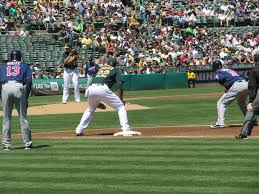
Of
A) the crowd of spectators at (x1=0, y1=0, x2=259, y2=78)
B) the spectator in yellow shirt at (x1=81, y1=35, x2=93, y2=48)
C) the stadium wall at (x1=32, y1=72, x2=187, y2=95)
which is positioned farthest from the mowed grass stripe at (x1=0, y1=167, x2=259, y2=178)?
the spectator in yellow shirt at (x1=81, y1=35, x2=93, y2=48)

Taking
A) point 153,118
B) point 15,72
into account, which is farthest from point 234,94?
point 15,72

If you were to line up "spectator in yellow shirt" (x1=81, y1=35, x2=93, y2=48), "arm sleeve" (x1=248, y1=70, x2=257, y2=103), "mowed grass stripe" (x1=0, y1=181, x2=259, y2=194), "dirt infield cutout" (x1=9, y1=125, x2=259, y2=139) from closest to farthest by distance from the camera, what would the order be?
"mowed grass stripe" (x1=0, y1=181, x2=259, y2=194)
"arm sleeve" (x1=248, y1=70, x2=257, y2=103)
"dirt infield cutout" (x1=9, y1=125, x2=259, y2=139)
"spectator in yellow shirt" (x1=81, y1=35, x2=93, y2=48)

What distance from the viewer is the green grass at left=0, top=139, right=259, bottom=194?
9.52 meters

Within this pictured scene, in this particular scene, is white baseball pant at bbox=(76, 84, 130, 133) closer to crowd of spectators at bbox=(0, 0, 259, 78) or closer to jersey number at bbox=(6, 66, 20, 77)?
jersey number at bbox=(6, 66, 20, 77)

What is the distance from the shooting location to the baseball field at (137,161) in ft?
31.4

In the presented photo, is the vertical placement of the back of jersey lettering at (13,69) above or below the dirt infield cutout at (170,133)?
above

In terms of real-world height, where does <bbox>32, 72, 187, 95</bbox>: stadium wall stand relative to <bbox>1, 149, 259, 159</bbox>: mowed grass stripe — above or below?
below

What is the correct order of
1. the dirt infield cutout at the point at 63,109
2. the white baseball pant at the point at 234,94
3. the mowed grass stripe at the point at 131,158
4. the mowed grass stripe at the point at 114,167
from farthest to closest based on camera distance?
the dirt infield cutout at the point at 63,109 < the white baseball pant at the point at 234,94 < the mowed grass stripe at the point at 131,158 < the mowed grass stripe at the point at 114,167

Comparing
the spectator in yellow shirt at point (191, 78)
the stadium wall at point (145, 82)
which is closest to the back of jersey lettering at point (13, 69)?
the stadium wall at point (145, 82)

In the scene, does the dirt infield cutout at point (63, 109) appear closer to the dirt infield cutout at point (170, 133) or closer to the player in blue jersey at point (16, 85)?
the dirt infield cutout at point (170, 133)

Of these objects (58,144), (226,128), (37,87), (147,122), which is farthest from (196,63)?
(58,144)

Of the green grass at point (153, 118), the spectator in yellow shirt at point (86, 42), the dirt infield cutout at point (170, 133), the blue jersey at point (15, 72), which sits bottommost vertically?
the green grass at point (153, 118)

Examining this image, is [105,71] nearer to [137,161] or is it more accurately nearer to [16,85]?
[16,85]

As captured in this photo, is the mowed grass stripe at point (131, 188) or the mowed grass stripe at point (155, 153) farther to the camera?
the mowed grass stripe at point (155, 153)
